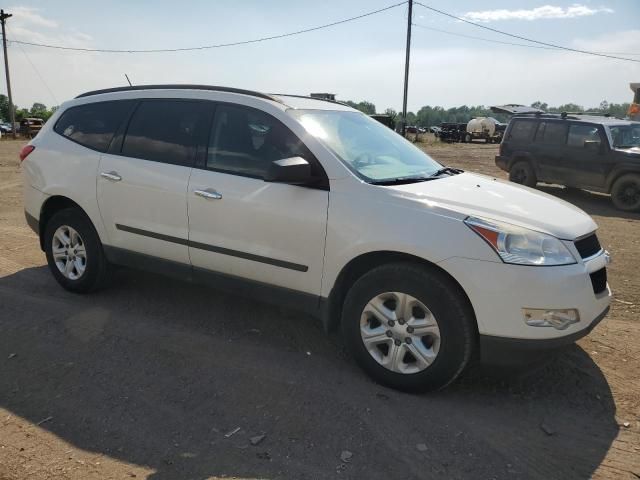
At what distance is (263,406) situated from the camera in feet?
10.3

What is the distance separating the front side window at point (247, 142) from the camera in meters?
3.67

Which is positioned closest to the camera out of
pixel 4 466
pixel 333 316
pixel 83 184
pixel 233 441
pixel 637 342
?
pixel 4 466

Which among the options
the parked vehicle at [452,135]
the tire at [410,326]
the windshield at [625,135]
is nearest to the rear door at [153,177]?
the tire at [410,326]

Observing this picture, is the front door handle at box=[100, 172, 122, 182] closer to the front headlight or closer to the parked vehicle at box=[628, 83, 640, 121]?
the front headlight

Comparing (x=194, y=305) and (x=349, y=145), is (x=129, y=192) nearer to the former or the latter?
(x=194, y=305)

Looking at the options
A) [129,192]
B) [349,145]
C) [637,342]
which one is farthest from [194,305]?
[637,342]

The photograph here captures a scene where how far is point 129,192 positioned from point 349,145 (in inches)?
71.3

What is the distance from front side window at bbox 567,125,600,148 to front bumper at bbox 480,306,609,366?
9.71 metres

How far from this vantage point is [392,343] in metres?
3.28

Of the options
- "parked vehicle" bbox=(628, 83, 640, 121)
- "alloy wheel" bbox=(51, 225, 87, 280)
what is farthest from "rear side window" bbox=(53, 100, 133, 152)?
"parked vehicle" bbox=(628, 83, 640, 121)

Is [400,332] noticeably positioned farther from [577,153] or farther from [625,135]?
[625,135]

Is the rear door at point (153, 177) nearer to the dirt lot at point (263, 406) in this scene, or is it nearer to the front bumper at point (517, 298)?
the dirt lot at point (263, 406)

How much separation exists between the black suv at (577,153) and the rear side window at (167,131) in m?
9.74

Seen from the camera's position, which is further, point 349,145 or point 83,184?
point 83,184
